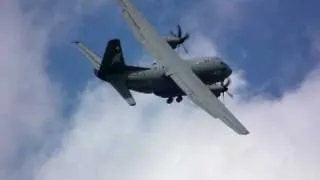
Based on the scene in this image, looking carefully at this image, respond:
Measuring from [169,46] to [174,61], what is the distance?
17.8ft

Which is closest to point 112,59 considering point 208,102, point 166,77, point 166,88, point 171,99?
point 166,77

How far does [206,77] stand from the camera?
108m

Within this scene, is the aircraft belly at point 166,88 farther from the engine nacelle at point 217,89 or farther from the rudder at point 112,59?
the rudder at point 112,59

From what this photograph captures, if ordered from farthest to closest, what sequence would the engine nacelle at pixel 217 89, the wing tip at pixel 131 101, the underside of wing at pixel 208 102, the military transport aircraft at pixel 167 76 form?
the engine nacelle at pixel 217 89 < the military transport aircraft at pixel 167 76 < the wing tip at pixel 131 101 < the underside of wing at pixel 208 102

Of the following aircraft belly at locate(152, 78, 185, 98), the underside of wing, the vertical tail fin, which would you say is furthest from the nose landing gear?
the vertical tail fin

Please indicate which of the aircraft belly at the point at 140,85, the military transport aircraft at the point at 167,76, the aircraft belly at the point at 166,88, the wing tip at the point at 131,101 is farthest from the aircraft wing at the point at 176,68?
the wing tip at the point at 131,101

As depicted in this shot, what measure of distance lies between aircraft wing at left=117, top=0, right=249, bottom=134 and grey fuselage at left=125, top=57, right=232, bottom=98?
A: 1.31 metres

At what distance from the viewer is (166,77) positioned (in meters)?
107

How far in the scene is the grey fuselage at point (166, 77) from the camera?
10688 cm

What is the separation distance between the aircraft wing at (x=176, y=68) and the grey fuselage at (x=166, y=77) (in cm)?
131

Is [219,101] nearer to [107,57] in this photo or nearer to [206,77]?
[206,77]

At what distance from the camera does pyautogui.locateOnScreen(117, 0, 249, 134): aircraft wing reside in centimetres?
9925

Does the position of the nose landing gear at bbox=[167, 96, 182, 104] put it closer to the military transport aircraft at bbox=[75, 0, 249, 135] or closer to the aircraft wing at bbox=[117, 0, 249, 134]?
the military transport aircraft at bbox=[75, 0, 249, 135]

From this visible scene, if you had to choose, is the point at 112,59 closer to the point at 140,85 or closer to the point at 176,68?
the point at 140,85
